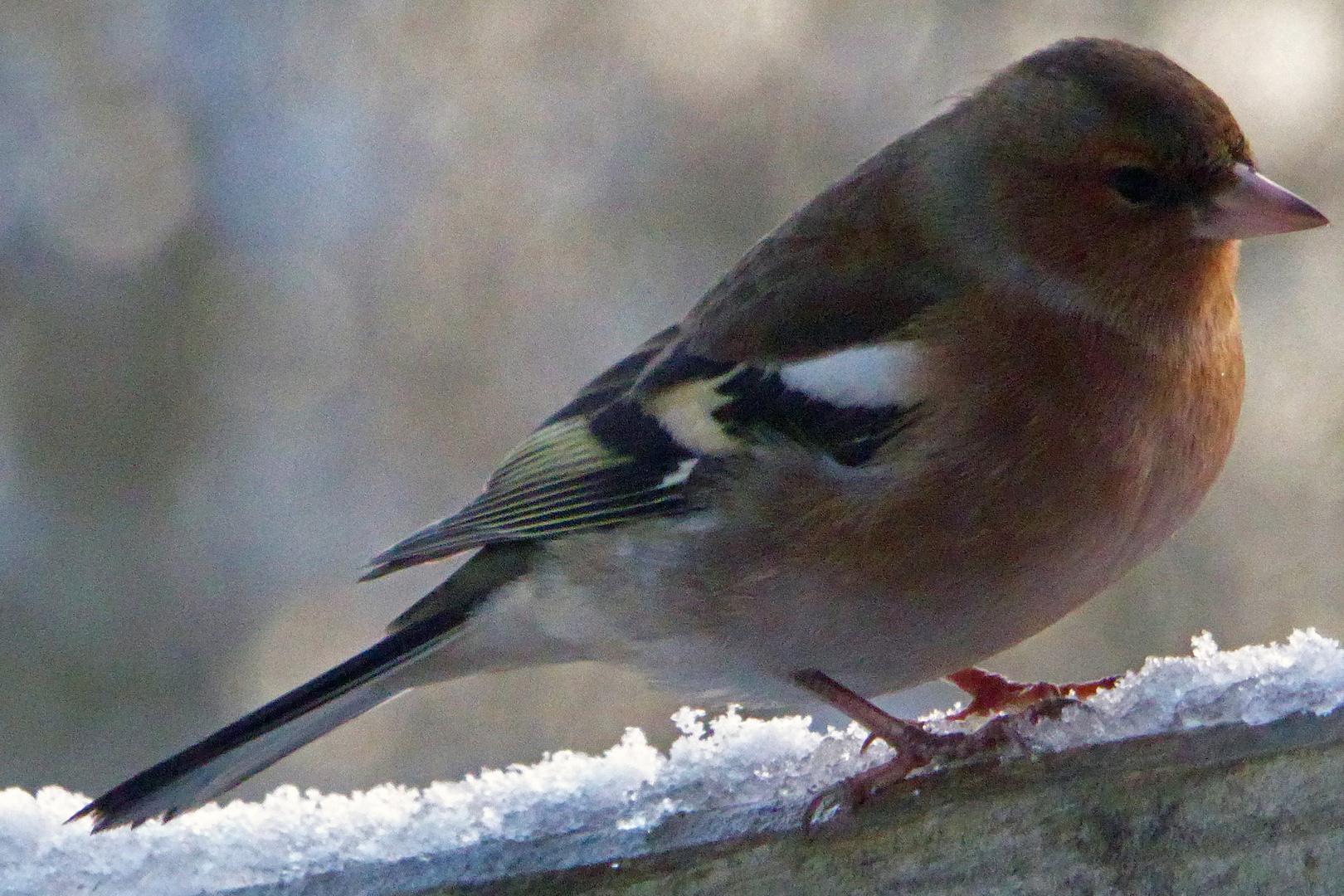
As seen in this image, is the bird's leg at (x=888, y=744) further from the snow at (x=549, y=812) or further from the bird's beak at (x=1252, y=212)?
the bird's beak at (x=1252, y=212)

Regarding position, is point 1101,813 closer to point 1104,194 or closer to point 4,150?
point 1104,194

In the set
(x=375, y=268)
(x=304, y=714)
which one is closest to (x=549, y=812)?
(x=304, y=714)

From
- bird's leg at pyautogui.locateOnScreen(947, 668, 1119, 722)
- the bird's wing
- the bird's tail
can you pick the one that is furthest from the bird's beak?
the bird's tail

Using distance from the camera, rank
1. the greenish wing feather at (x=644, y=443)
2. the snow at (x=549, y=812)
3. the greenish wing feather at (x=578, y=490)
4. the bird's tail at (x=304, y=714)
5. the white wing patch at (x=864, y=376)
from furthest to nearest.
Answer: the greenish wing feather at (x=578, y=490), the greenish wing feather at (x=644, y=443), the white wing patch at (x=864, y=376), the bird's tail at (x=304, y=714), the snow at (x=549, y=812)

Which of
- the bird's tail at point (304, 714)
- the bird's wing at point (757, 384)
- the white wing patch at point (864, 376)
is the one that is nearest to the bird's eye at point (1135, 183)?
the bird's wing at point (757, 384)

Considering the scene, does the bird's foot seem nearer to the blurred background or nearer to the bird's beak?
the bird's beak

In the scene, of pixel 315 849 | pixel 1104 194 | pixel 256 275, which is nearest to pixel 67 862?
pixel 315 849
